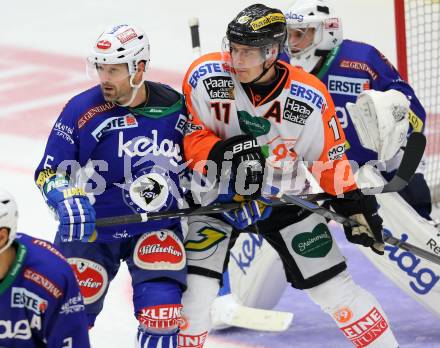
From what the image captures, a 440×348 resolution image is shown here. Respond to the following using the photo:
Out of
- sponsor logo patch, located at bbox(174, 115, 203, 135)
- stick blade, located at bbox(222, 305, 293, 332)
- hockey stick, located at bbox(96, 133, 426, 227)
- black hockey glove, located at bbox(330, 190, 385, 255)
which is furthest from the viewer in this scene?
stick blade, located at bbox(222, 305, 293, 332)

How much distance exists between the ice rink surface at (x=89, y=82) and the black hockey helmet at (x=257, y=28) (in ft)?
4.51

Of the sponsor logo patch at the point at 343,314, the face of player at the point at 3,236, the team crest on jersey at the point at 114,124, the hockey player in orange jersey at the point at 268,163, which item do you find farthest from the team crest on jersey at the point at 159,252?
the face of player at the point at 3,236

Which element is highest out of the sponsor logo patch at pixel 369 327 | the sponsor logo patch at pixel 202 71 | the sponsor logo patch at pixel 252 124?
the sponsor logo patch at pixel 202 71

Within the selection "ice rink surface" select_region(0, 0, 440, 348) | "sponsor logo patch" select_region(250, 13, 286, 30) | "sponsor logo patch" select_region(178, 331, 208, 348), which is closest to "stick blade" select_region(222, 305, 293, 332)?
"ice rink surface" select_region(0, 0, 440, 348)

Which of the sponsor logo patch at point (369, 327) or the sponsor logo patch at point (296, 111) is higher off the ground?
the sponsor logo patch at point (296, 111)

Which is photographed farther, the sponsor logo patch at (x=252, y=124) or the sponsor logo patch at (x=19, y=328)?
the sponsor logo patch at (x=252, y=124)

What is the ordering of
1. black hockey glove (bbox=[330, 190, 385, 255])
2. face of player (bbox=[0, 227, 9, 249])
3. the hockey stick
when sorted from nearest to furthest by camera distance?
face of player (bbox=[0, 227, 9, 249]) < the hockey stick < black hockey glove (bbox=[330, 190, 385, 255])

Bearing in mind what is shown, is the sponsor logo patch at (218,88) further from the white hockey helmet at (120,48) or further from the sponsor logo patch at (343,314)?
the sponsor logo patch at (343,314)

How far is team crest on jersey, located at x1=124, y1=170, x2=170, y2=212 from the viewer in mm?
3816

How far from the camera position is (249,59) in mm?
3809

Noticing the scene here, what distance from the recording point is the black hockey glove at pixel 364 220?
13.0ft

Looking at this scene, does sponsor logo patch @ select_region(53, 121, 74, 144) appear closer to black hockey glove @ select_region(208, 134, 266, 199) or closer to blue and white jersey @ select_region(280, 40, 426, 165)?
black hockey glove @ select_region(208, 134, 266, 199)

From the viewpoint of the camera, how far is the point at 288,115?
3.88 m

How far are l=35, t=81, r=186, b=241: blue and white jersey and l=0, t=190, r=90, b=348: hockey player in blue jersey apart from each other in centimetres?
64
